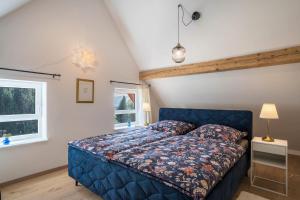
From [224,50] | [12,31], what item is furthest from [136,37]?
[12,31]

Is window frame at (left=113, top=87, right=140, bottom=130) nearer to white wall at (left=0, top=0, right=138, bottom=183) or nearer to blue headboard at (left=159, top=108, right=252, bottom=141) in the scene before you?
white wall at (left=0, top=0, right=138, bottom=183)

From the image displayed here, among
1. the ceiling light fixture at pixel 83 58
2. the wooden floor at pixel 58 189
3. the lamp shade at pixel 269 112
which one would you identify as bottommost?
the wooden floor at pixel 58 189

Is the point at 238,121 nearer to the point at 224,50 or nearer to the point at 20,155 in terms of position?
the point at 224,50

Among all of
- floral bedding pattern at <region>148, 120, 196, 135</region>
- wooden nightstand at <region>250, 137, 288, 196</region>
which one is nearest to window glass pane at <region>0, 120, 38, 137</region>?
floral bedding pattern at <region>148, 120, 196, 135</region>

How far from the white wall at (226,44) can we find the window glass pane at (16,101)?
2.32 m

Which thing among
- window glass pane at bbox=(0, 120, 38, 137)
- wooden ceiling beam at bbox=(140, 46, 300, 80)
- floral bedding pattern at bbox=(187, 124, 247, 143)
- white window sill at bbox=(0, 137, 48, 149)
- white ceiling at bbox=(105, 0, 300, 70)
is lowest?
white window sill at bbox=(0, 137, 48, 149)

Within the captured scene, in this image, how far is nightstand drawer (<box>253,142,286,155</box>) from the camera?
2.43 m

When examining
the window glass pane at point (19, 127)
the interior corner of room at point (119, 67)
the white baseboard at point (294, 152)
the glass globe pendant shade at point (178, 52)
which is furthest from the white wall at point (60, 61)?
the white baseboard at point (294, 152)

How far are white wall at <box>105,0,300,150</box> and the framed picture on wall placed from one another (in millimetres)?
1416

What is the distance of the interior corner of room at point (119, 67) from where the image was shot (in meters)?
2.63

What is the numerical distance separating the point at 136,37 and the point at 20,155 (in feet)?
9.97

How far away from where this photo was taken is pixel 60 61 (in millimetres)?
3209

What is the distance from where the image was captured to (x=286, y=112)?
11.2ft

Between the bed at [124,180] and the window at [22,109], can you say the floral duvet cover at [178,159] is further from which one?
the window at [22,109]
